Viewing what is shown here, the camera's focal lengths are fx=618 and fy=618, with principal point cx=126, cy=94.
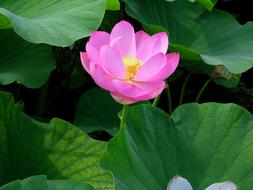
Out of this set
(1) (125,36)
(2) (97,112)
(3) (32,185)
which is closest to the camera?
(3) (32,185)

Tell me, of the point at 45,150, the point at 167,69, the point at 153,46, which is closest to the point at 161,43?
the point at 153,46

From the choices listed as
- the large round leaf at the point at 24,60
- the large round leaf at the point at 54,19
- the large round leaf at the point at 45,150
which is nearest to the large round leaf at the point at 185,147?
the large round leaf at the point at 45,150

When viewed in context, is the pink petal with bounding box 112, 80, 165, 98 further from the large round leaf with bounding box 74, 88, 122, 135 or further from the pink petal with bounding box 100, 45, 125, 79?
the large round leaf with bounding box 74, 88, 122, 135

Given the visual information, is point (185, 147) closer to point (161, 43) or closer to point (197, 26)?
point (161, 43)

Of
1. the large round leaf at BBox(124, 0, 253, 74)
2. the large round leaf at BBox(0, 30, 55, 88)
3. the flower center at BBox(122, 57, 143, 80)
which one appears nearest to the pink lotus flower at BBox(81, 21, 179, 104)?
the flower center at BBox(122, 57, 143, 80)

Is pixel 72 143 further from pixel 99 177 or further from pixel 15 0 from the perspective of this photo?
pixel 15 0

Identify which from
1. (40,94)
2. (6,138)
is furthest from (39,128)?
(40,94)

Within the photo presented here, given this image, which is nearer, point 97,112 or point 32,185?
point 32,185
